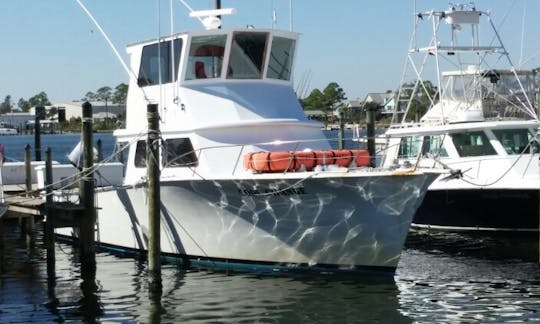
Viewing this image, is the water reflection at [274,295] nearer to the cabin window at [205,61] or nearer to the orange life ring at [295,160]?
the orange life ring at [295,160]

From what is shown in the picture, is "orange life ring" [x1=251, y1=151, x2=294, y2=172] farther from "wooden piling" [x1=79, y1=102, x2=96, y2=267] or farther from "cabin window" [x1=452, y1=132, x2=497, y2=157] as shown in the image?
"cabin window" [x1=452, y1=132, x2=497, y2=157]

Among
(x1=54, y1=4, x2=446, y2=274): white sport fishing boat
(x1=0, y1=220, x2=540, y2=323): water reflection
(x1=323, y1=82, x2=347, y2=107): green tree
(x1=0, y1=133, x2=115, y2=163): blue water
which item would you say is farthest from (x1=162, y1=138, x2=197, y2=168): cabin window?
(x1=323, y1=82, x2=347, y2=107): green tree

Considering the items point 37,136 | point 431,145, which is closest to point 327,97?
point 37,136

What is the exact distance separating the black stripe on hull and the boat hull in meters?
6.61

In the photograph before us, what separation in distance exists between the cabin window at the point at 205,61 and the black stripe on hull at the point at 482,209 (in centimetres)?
753

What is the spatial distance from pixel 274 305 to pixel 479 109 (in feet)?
38.2

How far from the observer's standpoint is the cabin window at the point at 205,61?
Result: 17.0 m

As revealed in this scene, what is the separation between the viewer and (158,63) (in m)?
17.6

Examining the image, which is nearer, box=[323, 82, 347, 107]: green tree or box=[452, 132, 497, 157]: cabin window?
box=[452, 132, 497, 157]: cabin window

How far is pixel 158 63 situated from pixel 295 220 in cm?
485

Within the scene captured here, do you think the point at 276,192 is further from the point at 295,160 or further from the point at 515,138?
the point at 515,138

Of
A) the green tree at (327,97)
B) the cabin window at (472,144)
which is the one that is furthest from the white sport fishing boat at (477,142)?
the green tree at (327,97)

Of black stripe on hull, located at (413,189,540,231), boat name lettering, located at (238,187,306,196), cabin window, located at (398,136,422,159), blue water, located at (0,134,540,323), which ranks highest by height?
cabin window, located at (398,136,422,159)

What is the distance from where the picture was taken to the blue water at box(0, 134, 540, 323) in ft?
42.9
